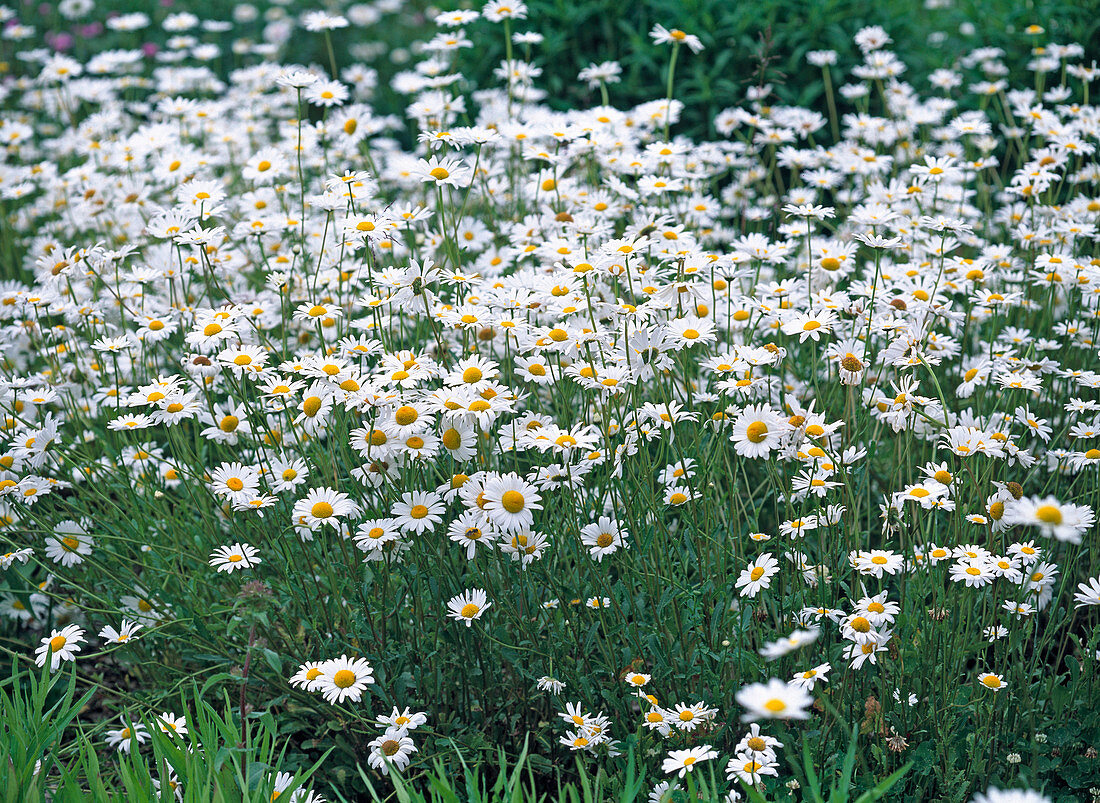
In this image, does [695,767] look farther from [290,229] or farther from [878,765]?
[290,229]

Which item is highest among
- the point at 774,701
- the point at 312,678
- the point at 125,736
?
the point at 774,701

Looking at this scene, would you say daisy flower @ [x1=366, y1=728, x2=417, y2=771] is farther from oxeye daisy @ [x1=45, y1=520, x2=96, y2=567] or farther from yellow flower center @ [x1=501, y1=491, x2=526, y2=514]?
oxeye daisy @ [x1=45, y1=520, x2=96, y2=567]

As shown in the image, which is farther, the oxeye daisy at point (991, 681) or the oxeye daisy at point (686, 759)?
the oxeye daisy at point (991, 681)

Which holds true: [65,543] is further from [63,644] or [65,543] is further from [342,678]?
[342,678]

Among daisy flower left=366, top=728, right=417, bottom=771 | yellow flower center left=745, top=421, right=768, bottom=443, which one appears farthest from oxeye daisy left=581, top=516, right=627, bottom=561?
daisy flower left=366, top=728, right=417, bottom=771

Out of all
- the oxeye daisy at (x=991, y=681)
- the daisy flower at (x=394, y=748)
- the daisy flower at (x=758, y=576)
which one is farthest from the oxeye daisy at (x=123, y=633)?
the oxeye daisy at (x=991, y=681)

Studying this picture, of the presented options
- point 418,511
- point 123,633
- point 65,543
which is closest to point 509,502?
point 418,511

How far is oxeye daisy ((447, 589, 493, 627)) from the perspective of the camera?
2.33m

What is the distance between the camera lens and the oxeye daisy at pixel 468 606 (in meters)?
2.33

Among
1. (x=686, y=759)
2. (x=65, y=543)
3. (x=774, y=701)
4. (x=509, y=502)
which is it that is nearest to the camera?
(x=774, y=701)

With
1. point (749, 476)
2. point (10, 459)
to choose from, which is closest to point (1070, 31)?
point (749, 476)

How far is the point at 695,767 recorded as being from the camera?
89.5 inches

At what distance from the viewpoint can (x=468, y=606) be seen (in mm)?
2346

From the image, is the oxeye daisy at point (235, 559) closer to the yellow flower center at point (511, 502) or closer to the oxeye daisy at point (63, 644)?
the oxeye daisy at point (63, 644)
